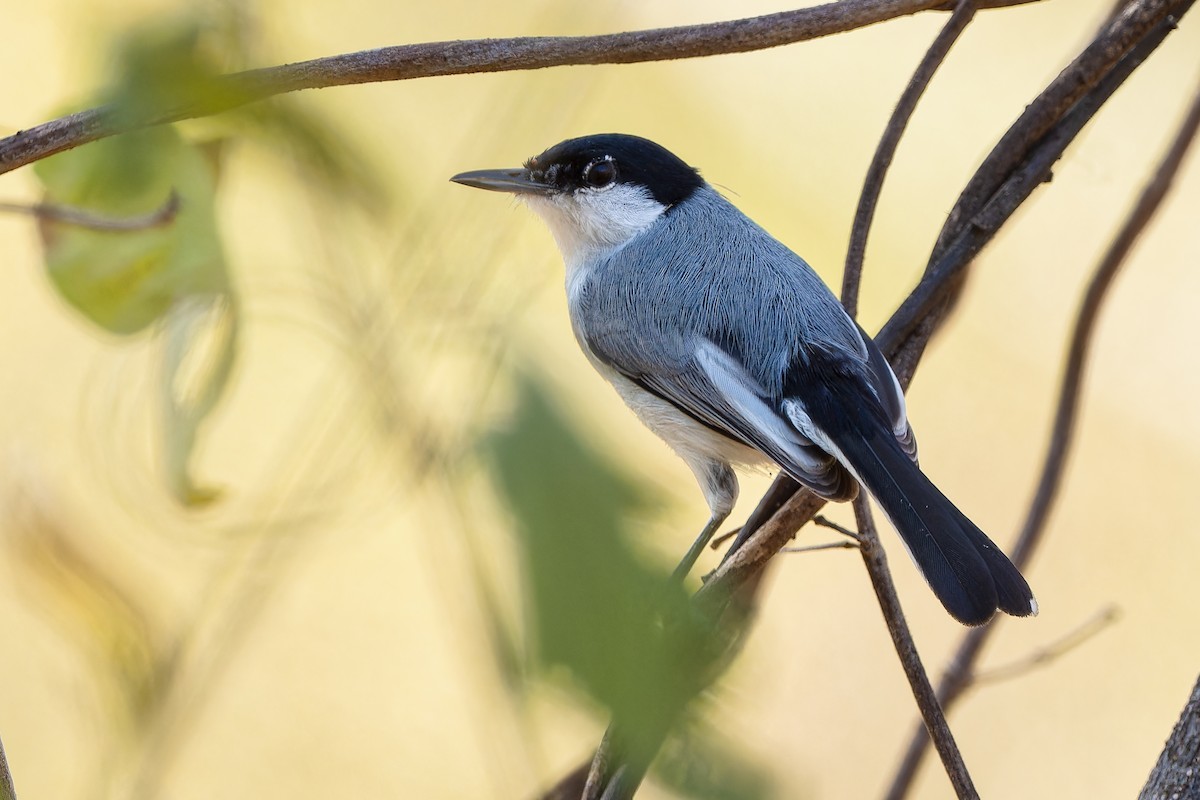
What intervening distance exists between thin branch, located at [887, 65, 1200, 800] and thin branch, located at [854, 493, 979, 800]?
226 mm

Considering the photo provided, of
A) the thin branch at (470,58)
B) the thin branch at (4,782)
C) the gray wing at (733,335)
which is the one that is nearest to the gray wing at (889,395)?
the gray wing at (733,335)

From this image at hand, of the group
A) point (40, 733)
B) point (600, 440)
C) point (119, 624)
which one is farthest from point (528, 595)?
point (40, 733)

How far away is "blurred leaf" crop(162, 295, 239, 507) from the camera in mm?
202

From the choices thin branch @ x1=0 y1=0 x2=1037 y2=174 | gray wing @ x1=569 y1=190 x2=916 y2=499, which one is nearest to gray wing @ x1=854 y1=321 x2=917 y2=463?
gray wing @ x1=569 y1=190 x2=916 y2=499

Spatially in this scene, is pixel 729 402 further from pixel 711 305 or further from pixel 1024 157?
pixel 1024 157

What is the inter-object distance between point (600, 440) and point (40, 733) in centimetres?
102

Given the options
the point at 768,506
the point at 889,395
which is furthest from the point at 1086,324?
the point at 768,506

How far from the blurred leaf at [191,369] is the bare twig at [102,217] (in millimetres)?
17

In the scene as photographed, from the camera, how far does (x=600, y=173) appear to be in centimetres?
108

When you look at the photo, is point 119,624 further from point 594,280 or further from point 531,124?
point 594,280

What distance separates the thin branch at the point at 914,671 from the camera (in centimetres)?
59

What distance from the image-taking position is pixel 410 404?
0.62 ft

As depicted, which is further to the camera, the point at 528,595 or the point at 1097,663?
the point at 1097,663

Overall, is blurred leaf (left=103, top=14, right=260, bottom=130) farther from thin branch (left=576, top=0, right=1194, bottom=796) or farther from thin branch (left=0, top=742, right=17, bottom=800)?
thin branch (left=576, top=0, right=1194, bottom=796)
